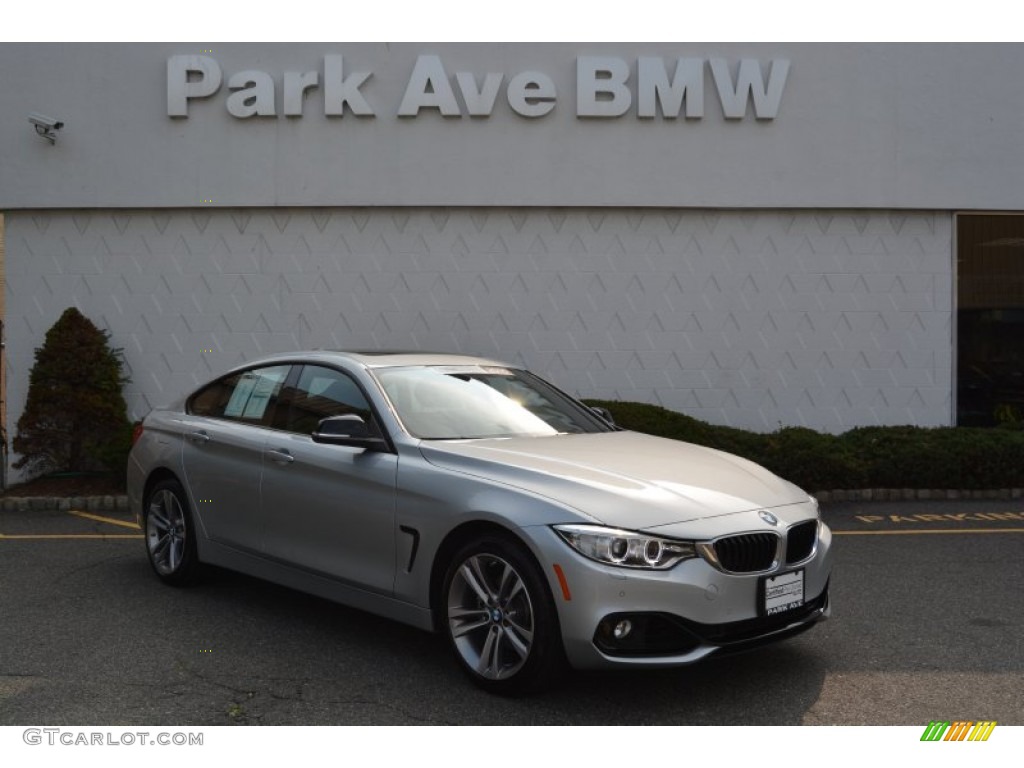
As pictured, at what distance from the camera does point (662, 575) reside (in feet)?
14.3

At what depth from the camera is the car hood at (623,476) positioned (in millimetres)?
4543

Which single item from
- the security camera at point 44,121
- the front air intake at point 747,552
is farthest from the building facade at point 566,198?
the front air intake at point 747,552

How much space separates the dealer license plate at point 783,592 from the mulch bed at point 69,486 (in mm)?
8331

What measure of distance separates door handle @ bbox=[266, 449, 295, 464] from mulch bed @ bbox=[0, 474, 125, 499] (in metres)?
5.85

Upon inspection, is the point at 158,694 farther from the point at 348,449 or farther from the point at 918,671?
the point at 918,671

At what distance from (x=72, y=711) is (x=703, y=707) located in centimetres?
270

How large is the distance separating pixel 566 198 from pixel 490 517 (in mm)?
8454

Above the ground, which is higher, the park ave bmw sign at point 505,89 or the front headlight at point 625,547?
the park ave bmw sign at point 505,89

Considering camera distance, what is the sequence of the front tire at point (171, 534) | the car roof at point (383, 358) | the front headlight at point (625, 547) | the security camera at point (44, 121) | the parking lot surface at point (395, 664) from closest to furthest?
the front headlight at point (625, 547) < the parking lot surface at point (395, 664) < the car roof at point (383, 358) < the front tire at point (171, 534) < the security camera at point (44, 121)

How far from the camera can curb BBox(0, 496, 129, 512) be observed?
10.8 m

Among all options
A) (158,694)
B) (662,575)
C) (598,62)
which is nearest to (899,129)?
(598,62)

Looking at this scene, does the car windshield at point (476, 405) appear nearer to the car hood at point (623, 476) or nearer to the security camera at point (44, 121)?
the car hood at point (623, 476)

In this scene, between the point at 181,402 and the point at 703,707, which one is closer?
the point at 703,707
